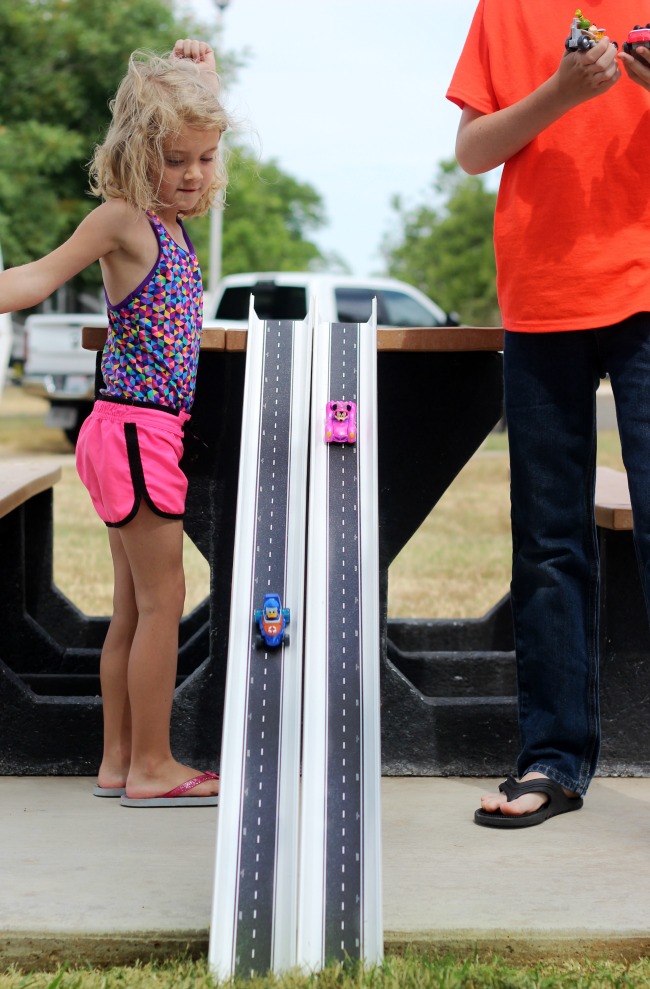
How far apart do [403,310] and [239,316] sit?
1.96 meters

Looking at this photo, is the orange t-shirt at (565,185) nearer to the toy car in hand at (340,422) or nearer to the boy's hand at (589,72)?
the boy's hand at (589,72)

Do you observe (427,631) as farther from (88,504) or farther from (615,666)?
(88,504)

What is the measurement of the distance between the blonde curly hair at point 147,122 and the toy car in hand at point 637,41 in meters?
0.92

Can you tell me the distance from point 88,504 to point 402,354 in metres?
7.54

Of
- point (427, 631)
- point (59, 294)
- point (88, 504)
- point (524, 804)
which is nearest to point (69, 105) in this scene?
point (59, 294)

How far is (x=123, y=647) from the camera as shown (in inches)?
123

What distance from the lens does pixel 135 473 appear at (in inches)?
116

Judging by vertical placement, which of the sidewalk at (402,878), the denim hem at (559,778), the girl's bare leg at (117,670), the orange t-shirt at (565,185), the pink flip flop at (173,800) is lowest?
the sidewalk at (402,878)

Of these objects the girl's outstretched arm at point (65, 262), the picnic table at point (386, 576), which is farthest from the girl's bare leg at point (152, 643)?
the girl's outstretched arm at point (65, 262)

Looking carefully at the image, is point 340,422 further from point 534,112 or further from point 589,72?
point 589,72

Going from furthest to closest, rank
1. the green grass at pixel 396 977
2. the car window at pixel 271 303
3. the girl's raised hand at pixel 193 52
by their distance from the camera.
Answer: the car window at pixel 271 303 → the girl's raised hand at pixel 193 52 → the green grass at pixel 396 977

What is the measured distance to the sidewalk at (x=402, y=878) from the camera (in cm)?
223

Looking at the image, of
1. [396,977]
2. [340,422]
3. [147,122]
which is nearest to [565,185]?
[340,422]

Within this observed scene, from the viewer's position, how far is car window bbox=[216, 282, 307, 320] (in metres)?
14.0
